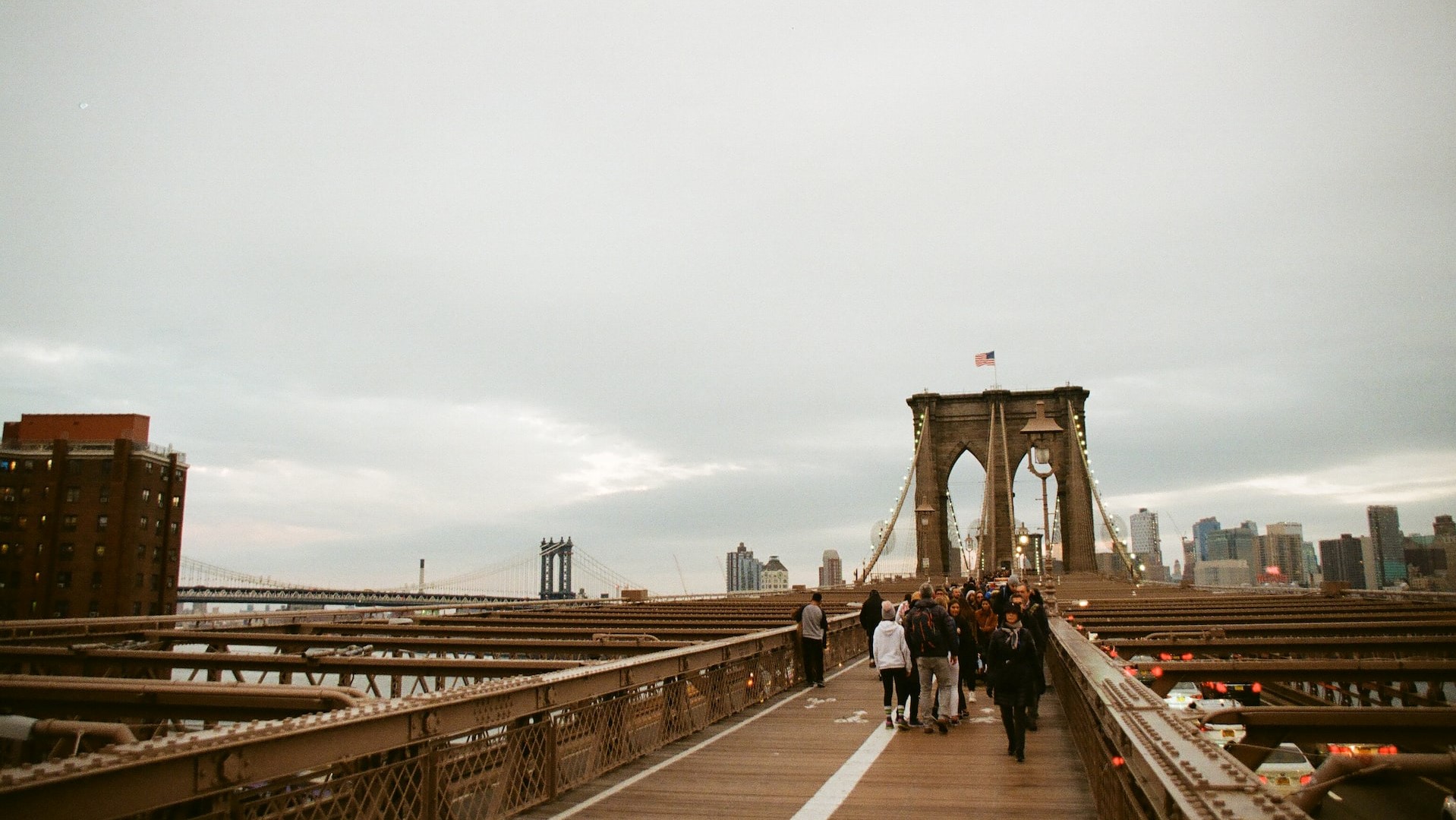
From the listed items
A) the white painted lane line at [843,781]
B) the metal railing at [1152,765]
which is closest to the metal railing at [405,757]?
the white painted lane line at [843,781]

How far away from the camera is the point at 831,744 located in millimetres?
10492

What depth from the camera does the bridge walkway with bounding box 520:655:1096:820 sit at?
743 cm

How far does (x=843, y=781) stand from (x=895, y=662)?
328cm

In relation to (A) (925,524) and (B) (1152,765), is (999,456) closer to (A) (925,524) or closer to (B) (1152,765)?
(A) (925,524)

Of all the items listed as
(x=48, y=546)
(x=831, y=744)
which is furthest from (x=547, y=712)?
(x=48, y=546)

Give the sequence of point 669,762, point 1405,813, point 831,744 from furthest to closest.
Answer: point 1405,813 → point 831,744 → point 669,762

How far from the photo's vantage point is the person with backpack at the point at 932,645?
11.6 meters

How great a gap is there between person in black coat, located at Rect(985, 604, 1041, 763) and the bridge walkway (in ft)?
1.01

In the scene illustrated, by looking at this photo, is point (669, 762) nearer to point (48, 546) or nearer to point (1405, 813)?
point (1405, 813)

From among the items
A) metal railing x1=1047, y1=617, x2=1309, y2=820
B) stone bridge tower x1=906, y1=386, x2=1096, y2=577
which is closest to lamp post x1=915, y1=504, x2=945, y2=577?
stone bridge tower x1=906, y1=386, x2=1096, y2=577

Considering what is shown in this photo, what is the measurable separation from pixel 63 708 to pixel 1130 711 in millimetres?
9456

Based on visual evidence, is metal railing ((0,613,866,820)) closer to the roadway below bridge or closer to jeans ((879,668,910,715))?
the roadway below bridge

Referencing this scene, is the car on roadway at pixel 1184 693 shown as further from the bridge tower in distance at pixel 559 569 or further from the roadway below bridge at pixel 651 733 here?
the bridge tower in distance at pixel 559 569

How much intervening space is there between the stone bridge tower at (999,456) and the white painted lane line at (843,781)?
63248mm
